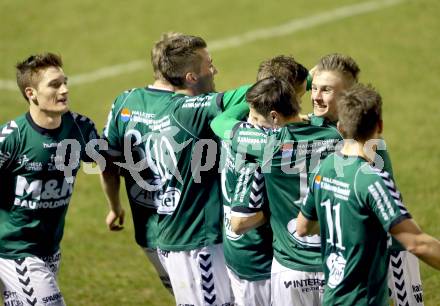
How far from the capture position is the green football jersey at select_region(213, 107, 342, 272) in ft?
25.3

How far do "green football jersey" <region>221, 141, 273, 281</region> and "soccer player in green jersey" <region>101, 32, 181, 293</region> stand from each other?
31.4 inches

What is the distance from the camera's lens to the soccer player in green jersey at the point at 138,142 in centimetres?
894

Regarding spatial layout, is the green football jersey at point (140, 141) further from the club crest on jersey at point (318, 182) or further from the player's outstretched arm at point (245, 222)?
the club crest on jersey at point (318, 182)

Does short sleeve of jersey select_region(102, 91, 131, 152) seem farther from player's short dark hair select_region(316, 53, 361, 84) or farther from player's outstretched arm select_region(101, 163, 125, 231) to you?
player's short dark hair select_region(316, 53, 361, 84)

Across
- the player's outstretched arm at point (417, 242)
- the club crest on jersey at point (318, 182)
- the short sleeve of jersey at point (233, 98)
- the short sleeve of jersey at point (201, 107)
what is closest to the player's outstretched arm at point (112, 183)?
the short sleeve of jersey at point (201, 107)

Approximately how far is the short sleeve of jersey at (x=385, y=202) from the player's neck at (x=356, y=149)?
20cm

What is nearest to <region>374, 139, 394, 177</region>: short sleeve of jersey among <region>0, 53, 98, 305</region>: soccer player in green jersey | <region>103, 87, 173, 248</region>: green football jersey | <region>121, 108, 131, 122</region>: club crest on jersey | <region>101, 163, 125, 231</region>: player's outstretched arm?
<region>103, 87, 173, 248</region>: green football jersey

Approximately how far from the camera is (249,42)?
811 inches

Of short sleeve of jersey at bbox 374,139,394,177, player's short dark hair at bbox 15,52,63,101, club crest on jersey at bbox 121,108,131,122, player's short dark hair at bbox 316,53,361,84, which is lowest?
short sleeve of jersey at bbox 374,139,394,177

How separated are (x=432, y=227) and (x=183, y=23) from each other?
9.72 m

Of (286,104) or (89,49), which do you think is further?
(89,49)

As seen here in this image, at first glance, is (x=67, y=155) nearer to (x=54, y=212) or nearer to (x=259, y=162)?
(x=54, y=212)

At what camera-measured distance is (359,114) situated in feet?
22.4

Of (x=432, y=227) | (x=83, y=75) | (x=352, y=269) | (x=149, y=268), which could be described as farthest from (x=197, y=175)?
(x=83, y=75)
